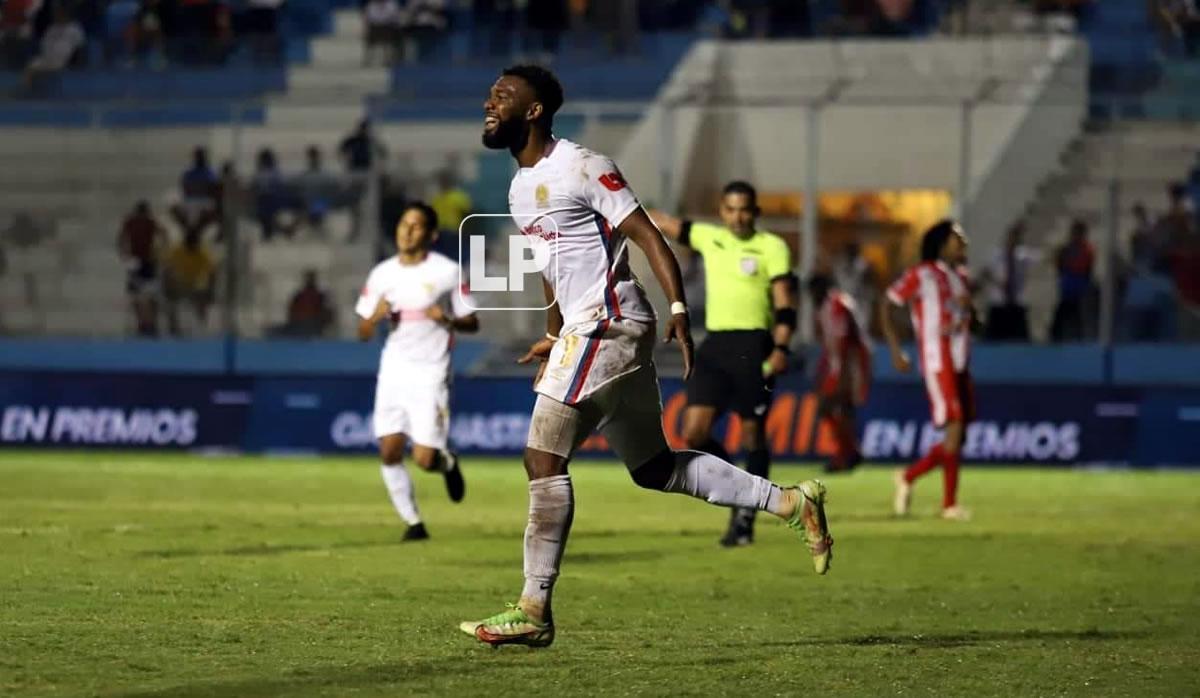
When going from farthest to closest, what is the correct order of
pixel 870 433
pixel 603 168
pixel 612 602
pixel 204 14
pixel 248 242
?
pixel 204 14
pixel 248 242
pixel 870 433
pixel 612 602
pixel 603 168

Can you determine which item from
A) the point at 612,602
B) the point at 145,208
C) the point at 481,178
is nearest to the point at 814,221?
the point at 481,178

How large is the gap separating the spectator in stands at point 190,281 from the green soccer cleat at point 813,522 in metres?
19.4

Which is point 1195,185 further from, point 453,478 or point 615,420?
point 615,420

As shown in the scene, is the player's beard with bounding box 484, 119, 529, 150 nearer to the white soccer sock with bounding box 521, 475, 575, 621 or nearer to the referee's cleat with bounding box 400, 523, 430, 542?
the white soccer sock with bounding box 521, 475, 575, 621

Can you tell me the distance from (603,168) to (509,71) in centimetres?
55

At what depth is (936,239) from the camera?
17.9m

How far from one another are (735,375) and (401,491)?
7.69 feet

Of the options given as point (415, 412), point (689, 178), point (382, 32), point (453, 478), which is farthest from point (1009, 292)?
point (415, 412)

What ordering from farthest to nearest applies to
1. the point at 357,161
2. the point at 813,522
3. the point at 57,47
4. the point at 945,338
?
the point at 57,47
the point at 357,161
the point at 945,338
the point at 813,522

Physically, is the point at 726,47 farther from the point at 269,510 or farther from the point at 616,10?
the point at 269,510

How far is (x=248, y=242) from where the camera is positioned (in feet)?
92.4

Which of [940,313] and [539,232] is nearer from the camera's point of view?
[539,232]

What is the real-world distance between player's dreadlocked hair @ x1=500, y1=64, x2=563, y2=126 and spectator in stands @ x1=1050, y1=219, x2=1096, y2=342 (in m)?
18.0

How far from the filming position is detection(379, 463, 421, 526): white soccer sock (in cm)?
1495
